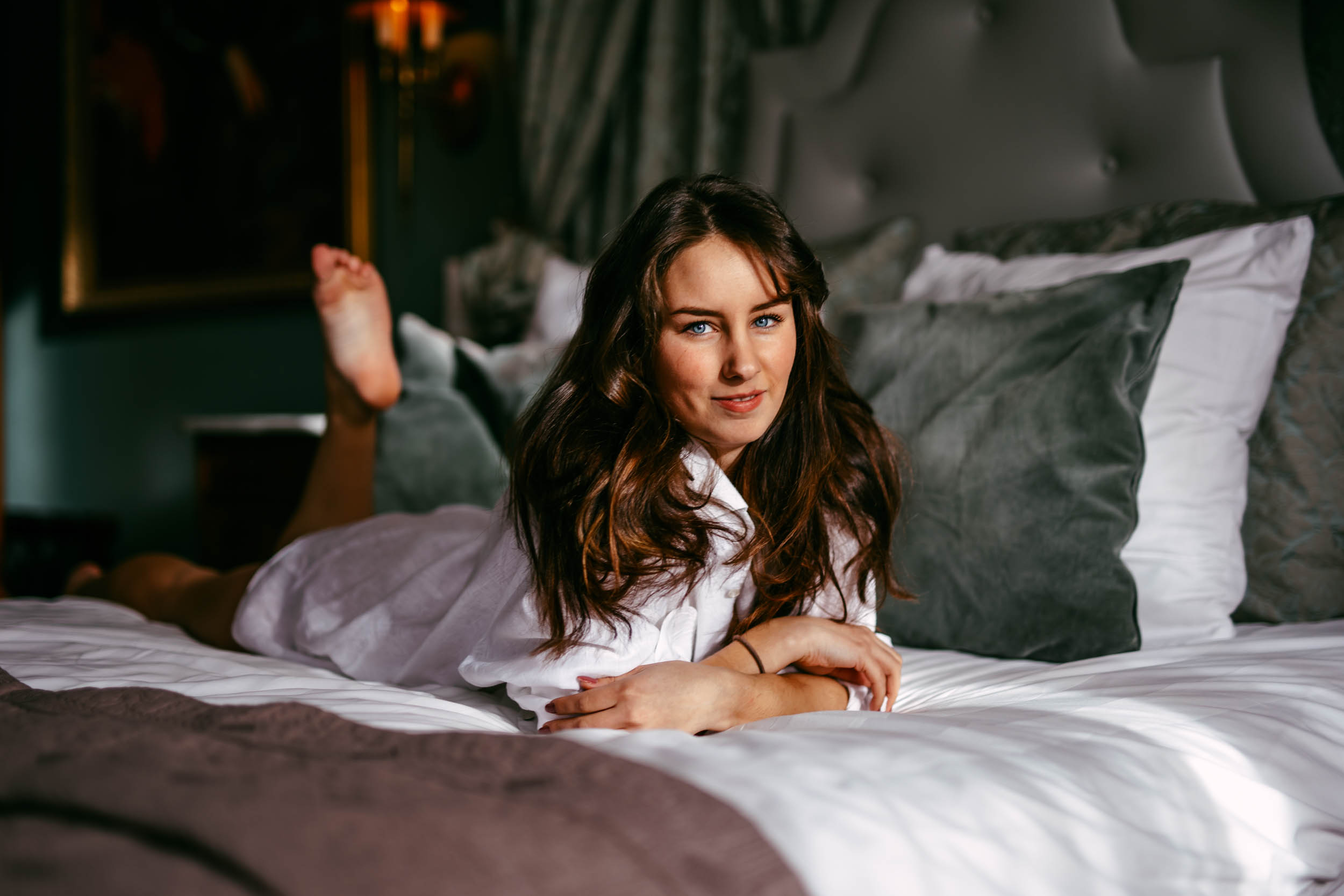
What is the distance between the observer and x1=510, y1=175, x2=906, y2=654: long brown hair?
98 cm

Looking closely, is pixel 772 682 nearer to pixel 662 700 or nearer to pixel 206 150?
pixel 662 700

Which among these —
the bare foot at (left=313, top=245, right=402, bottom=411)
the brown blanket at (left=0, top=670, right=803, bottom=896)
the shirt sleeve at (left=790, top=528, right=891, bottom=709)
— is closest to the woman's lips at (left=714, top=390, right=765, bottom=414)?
the shirt sleeve at (left=790, top=528, right=891, bottom=709)

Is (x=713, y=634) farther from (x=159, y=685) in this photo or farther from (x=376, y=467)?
(x=376, y=467)

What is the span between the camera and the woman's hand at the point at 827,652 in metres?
0.96

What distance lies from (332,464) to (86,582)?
0.51 meters

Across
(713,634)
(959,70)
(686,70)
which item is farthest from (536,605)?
(686,70)

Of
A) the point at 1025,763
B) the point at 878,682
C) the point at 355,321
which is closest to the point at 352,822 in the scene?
the point at 1025,763

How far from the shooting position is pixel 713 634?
1.05 meters

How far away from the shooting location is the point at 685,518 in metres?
1.02

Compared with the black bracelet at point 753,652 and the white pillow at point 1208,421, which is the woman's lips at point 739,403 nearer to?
the black bracelet at point 753,652

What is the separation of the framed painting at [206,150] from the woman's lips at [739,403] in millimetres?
2202

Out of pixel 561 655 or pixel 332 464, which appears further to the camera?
pixel 332 464

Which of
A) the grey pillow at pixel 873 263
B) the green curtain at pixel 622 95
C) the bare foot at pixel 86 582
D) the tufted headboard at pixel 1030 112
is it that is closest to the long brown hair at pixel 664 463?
the grey pillow at pixel 873 263

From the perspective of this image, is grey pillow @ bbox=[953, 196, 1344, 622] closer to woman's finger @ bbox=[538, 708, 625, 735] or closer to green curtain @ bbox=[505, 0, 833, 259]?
woman's finger @ bbox=[538, 708, 625, 735]
